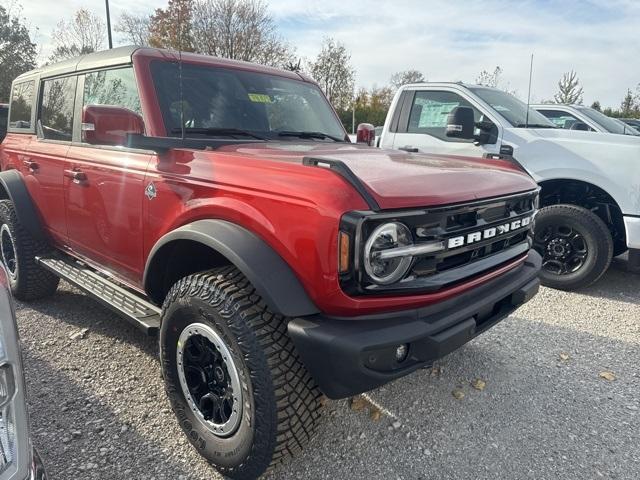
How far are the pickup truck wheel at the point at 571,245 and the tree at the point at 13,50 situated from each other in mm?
28918

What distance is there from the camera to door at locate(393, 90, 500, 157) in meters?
5.30

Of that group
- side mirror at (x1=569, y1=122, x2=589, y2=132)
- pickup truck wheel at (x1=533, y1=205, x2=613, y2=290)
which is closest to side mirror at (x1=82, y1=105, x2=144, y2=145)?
pickup truck wheel at (x1=533, y1=205, x2=613, y2=290)

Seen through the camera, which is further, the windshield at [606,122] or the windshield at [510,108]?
the windshield at [606,122]

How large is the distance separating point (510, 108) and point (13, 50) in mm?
30287

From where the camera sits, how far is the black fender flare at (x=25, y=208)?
3.78 metres

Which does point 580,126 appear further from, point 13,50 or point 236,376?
point 13,50

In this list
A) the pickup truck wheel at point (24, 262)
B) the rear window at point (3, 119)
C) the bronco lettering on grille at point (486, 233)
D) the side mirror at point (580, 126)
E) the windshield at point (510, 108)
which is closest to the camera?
the bronco lettering on grille at point (486, 233)

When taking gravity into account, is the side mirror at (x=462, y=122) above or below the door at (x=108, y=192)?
above

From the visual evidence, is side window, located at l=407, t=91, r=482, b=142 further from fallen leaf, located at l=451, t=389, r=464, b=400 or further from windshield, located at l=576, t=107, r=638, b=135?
fallen leaf, located at l=451, t=389, r=464, b=400

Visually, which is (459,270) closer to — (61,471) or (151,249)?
(151,249)

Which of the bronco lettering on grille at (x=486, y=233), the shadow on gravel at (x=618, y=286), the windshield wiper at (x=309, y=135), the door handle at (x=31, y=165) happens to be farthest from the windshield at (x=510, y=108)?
the door handle at (x=31, y=165)

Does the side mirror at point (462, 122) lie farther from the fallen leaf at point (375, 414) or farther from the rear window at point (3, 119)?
the rear window at point (3, 119)

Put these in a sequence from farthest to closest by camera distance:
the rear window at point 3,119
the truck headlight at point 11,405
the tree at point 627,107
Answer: the tree at point 627,107, the rear window at point 3,119, the truck headlight at point 11,405

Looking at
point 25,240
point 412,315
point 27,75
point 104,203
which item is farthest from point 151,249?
point 27,75
